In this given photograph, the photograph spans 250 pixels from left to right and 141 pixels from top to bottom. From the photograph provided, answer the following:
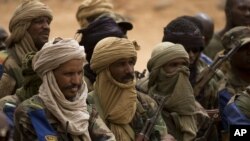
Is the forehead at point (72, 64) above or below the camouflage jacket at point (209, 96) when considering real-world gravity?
above

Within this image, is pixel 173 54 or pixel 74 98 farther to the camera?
pixel 173 54

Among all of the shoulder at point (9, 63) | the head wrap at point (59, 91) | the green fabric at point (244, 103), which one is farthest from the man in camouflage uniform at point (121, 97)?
the shoulder at point (9, 63)

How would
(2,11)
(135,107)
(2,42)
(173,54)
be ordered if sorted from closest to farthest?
(135,107) → (173,54) → (2,42) → (2,11)

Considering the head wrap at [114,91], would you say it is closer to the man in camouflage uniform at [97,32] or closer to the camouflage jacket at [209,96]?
the man in camouflage uniform at [97,32]

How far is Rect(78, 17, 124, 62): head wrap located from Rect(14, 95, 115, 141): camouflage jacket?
6.86 ft

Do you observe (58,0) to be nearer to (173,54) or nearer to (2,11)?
(2,11)

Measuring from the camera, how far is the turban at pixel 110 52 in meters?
10.7

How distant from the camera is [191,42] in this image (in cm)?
1283

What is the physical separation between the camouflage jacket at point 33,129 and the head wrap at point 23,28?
6.63 feet

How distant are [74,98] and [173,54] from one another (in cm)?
193

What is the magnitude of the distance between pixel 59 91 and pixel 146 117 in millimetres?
1085

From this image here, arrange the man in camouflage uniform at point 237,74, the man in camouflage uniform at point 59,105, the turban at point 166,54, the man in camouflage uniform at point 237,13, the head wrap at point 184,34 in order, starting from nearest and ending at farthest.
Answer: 1. the man in camouflage uniform at point 59,105
2. the turban at point 166,54
3. the man in camouflage uniform at point 237,74
4. the head wrap at point 184,34
5. the man in camouflage uniform at point 237,13

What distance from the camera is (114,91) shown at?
422 inches

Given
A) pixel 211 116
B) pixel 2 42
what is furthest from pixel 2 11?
pixel 211 116
